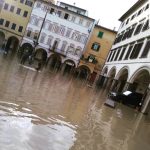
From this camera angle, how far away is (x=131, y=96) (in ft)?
89.3

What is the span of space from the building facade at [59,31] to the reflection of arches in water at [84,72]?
6.39 ft

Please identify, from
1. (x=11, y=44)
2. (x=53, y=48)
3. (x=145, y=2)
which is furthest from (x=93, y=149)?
(x=11, y=44)

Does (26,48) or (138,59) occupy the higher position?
(138,59)

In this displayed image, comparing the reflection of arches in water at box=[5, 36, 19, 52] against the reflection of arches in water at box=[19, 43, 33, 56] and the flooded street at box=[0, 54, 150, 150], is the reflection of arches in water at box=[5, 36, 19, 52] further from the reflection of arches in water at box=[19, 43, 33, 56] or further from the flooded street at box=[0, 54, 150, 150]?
the flooded street at box=[0, 54, 150, 150]

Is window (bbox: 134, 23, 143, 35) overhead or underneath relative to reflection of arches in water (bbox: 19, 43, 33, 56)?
overhead

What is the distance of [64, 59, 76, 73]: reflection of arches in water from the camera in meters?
61.2

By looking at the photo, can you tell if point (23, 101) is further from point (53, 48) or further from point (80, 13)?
point (80, 13)

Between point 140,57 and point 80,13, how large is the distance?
128 ft

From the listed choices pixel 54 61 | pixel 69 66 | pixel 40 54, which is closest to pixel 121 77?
pixel 69 66

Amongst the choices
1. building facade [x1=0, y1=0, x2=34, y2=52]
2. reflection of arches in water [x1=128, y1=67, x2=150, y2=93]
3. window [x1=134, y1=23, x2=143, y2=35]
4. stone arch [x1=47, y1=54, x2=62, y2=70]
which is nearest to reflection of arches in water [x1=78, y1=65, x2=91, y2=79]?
stone arch [x1=47, y1=54, x2=62, y2=70]

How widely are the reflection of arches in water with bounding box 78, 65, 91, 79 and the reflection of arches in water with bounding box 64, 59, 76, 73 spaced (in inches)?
59.2

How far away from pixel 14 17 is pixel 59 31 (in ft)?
30.2

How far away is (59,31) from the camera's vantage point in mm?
60156

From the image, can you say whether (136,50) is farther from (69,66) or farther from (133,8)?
(69,66)
